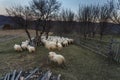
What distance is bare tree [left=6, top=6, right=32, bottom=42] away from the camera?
21625mm

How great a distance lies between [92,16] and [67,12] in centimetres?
974

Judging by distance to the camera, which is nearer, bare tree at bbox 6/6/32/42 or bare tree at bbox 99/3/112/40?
bare tree at bbox 6/6/32/42

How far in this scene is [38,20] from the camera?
74.0 feet

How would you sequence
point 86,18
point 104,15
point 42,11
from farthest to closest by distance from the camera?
point 86,18 → point 104,15 → point 42,11

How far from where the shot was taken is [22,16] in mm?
22297

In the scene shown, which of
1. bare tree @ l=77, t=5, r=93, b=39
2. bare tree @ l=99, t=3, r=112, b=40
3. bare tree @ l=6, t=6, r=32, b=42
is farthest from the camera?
bare tree @ l=77, t=5, r=93, b=39

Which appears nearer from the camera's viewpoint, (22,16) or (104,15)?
(22,16)

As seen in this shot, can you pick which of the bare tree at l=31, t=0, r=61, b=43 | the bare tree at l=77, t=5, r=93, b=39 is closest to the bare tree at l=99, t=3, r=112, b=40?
the bare tree at l=77, t=5, r=93, b=39

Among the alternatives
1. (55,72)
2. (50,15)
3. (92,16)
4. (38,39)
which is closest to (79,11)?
(92,16)

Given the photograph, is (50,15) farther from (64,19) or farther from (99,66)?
(64,19)

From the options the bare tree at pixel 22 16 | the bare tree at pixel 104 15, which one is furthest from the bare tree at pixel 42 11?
the bare tree at pixel 104 15

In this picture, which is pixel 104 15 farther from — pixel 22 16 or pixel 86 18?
pixel 22 16

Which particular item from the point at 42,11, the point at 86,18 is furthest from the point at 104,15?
the point at 42,11

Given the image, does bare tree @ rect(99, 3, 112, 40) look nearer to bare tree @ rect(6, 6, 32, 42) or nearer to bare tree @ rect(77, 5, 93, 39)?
bare tree @ rect(77, 5, 93, 39)
